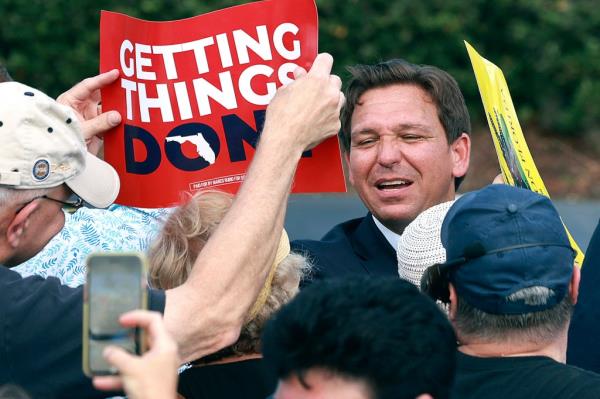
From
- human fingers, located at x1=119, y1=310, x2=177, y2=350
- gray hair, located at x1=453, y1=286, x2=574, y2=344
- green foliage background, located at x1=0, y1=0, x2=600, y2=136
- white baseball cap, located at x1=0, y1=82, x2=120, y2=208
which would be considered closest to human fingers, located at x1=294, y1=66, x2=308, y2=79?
white baseball cap, located at x1=0, y1=82, x2=120, y2=208

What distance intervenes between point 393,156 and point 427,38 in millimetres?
9302

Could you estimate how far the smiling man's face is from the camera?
375 centimetres

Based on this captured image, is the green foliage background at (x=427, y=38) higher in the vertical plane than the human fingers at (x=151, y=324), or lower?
higher

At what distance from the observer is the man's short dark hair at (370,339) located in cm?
184

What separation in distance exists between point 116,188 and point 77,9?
9975 millimetres

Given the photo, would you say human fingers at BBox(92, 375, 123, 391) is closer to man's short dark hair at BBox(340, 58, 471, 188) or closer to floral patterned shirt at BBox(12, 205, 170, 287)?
floral patterned shirt at BBox(12, 205, 170, 287)

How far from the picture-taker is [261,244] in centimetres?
253

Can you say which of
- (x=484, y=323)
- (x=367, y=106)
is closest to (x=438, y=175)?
(x=367, y=106)

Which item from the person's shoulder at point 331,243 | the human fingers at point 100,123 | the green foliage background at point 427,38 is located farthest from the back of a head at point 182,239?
the green foliage background at point 427,38

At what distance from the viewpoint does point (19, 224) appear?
2510 mm

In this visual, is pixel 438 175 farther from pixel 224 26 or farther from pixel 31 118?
pixel 31 118

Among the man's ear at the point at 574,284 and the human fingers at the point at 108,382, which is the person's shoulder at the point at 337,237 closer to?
the man's ear at the point at 574,284

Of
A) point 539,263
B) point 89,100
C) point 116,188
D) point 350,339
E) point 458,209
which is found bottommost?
point 350,339

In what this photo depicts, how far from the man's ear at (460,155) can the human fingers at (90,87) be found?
122 centimetres
